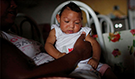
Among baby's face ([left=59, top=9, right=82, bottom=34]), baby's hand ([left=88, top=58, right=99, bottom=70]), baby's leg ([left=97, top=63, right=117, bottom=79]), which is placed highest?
baby's face ([left=59, top=9, right=82, bottom=34])

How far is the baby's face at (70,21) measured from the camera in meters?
0.77

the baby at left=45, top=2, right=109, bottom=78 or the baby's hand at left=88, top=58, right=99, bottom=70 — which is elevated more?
the baby at left=45, top=2, right=109, bottom=78

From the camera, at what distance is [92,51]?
0.81 m

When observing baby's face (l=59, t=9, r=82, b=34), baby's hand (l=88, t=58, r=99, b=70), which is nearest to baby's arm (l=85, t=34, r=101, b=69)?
baby's hand (l=88, t=58, r=99, b=70)

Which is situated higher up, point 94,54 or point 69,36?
point 69,36

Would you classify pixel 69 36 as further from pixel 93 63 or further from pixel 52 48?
pixel 93 63

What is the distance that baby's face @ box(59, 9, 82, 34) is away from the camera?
30.5 inches

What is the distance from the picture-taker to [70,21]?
0.78 metres

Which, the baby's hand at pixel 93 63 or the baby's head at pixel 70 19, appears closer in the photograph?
the baby's hand at pixel 93 63

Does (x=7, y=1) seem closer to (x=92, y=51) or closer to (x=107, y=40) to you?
(x=92, y=51)

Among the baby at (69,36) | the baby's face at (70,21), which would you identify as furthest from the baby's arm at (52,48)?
the baby's face at (70,21)

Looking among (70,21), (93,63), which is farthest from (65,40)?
(93,63)

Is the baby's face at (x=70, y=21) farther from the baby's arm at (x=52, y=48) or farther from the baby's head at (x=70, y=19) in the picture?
the baby's arm at (x=52, y=48)

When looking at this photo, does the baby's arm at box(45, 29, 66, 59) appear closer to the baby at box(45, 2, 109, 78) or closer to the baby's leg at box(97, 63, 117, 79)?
the baby at box(45, 2, 109, 78)
